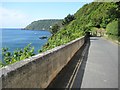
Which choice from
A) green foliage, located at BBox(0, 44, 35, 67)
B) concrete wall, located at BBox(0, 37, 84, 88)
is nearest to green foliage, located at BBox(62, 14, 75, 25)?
green foliage, located at BBox(0, 44, 35, 67)

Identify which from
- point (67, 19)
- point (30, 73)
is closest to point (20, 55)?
point (30, 73)

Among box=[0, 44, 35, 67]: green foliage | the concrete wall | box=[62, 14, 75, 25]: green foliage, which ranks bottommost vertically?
box=[0, 44, 35, 67]: green foliage

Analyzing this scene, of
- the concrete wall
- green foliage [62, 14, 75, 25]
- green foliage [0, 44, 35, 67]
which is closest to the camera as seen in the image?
the concrete wall

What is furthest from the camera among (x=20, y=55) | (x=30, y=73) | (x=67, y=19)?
(x=67, y=19)

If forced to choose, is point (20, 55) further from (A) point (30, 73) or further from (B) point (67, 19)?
(B) point (67, 19)

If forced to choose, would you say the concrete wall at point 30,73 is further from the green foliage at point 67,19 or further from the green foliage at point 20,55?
the green foliage at point 67,19

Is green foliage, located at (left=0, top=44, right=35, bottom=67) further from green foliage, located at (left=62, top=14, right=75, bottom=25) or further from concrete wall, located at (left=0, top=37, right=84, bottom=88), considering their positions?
green foliage, located at (left=62, top=14, right=75, bottom=25)

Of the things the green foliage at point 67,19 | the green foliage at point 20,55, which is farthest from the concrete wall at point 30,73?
the green foliage at point 67,19

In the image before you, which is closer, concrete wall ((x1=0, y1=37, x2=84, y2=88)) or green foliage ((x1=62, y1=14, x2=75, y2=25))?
concrete wall ((x1=0, y1=37, x2=84, y2=88))

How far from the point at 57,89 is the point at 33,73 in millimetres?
2275

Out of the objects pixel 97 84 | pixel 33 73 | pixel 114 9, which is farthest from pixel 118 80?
pixel 114 9

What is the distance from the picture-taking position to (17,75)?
→ 6.61 metres

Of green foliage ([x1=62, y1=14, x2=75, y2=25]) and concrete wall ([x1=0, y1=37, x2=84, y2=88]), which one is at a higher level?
green foliage ([x1=62, y1=14, x2=75, y2=25])

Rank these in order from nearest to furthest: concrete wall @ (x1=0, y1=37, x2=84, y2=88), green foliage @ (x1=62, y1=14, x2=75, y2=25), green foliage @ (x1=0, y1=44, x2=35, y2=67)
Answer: concrete wall @ (x1=0, y1=37, x2=84, y2=88) → green foliage @ (x1=0, y1=44, x2=35, y2=67) → green foliage @ (x1=62, y1=14, x2=75, y2=25)
